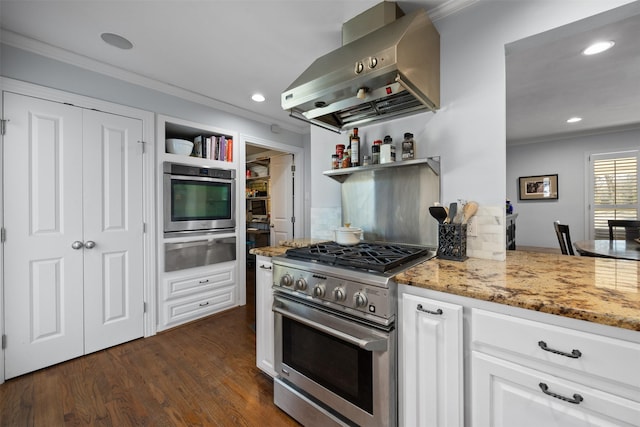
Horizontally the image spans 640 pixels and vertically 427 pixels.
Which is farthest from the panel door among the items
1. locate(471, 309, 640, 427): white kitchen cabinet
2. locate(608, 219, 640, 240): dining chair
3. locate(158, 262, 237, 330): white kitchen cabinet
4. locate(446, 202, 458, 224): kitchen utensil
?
locate(608, 219, 640, 240): dining chair

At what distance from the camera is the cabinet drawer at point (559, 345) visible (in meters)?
0.76

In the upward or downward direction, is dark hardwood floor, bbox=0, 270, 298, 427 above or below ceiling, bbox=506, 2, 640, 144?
below

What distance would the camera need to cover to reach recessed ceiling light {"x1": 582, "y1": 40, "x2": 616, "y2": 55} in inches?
84.5

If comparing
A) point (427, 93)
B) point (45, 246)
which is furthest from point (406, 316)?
point (45, 246)

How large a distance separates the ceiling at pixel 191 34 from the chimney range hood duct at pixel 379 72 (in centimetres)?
20

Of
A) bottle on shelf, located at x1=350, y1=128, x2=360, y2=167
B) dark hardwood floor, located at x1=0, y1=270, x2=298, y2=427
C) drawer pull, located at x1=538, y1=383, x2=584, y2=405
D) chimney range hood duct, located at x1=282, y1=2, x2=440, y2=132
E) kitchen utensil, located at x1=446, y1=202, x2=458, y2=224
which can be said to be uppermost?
chimney range hood duct, located at x1=282, y1=2, x2=440, y2=132

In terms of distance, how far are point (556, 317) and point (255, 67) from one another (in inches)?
103

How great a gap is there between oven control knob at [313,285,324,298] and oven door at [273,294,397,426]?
0.09 meters

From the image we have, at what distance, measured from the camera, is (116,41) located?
6.57 feet

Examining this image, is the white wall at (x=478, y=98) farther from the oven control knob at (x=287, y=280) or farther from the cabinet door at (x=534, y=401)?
the oven control knob at (x=287, y=280)

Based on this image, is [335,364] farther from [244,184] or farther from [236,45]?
[244,184]

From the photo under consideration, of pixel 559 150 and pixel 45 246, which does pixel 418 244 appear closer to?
pixel 45 246

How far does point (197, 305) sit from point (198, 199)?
3.82 ft

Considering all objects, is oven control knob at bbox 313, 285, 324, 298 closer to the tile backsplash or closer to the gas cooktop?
the gas cooktop
